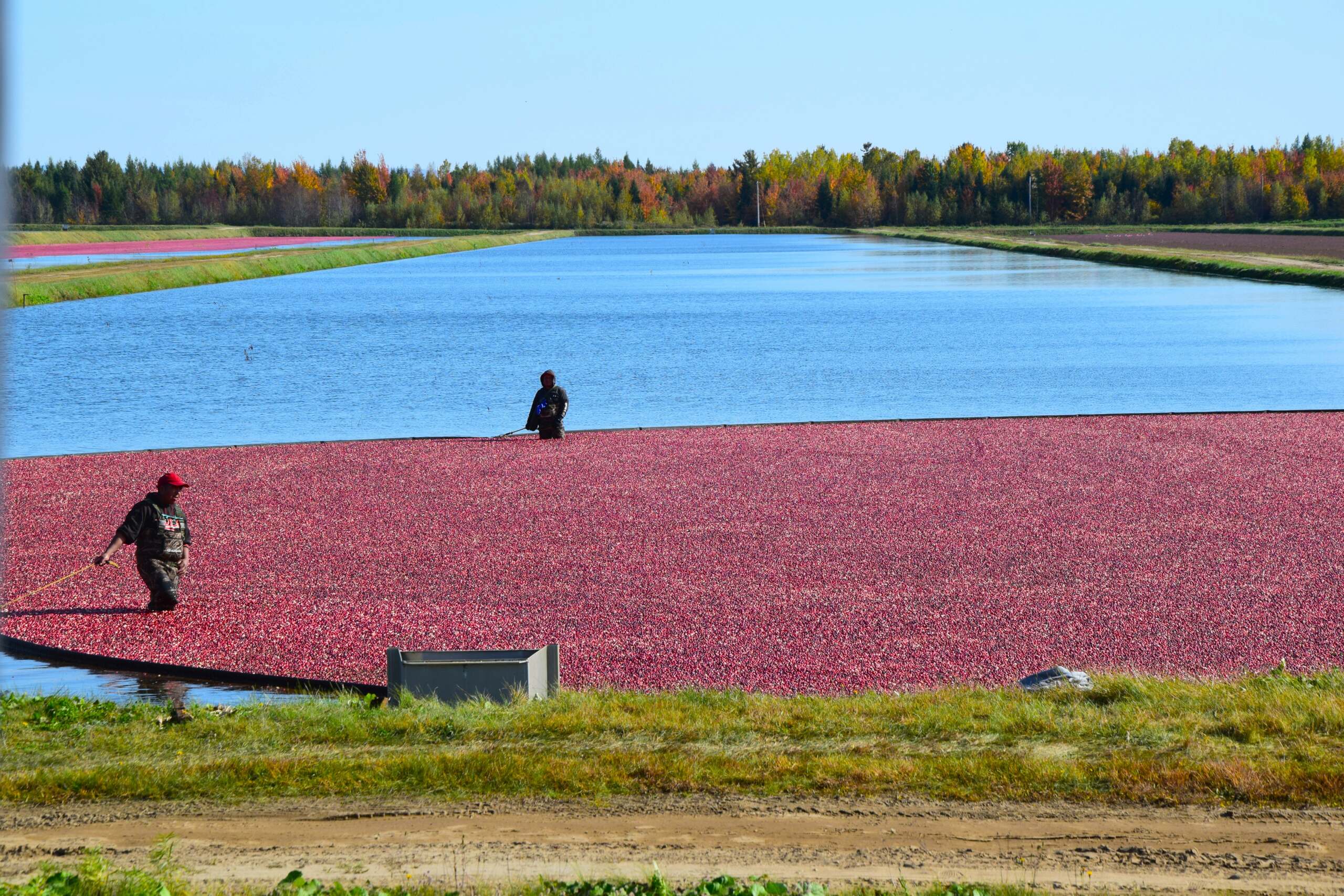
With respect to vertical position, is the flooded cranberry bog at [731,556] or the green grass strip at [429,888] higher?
the green grass strip at [429,888]

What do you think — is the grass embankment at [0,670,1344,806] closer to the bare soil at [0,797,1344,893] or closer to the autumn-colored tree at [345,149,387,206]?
the bare soil at [0,797,1344,893]

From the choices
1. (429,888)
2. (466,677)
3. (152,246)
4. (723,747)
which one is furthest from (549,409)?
(152,246)

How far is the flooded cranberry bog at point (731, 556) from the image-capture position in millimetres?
9750

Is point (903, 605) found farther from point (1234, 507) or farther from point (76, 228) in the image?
point (76, 228)

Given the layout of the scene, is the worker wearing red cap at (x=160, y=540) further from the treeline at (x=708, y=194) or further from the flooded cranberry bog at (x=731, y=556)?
the treeline at (x=708, y=194)

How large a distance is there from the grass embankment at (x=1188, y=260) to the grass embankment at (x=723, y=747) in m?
44.7

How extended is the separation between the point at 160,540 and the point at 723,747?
509 cm

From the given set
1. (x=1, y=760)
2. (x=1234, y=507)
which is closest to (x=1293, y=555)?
(x=1234, y=507)

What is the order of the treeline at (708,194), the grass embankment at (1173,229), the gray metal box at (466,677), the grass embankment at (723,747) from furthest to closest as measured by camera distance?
the treeline at (708,194), the grass embankment at (1173,229), the gray metal box at (466,677), the grass embankment at (723,747)

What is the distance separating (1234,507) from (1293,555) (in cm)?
196

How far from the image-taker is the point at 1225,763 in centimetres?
697

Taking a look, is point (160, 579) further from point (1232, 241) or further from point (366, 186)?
point (366, 186)

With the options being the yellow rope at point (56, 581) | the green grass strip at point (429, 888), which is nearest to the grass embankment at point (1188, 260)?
the yellow rope at point (56, 581)

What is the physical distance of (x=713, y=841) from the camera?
6.20 metres
